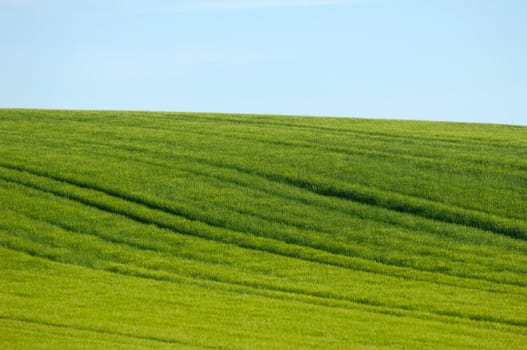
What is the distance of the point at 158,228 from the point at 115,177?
14.3 feet

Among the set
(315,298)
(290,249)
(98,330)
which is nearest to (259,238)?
(290,249)

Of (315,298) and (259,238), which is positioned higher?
(259,238)

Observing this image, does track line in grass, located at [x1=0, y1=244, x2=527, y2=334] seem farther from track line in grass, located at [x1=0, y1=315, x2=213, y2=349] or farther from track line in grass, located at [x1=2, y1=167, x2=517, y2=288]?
track line in grass, located at [x1=0, y1=315, x2=213, y2=349]

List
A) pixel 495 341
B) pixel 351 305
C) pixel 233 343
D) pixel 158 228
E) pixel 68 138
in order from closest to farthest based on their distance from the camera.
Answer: pixel 233 343 < pixel 495 341 < pixel 351 305 < pixel 158 228 < pixel 68 138

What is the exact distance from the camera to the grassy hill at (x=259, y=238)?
16.3 m

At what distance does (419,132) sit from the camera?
120 ft

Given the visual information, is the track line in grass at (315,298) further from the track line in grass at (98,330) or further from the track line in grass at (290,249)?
the track line in grass at (98,330)

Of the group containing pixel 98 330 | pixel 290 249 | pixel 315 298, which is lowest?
pixel 98 330

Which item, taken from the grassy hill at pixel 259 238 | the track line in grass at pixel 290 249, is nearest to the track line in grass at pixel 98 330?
the grassy hill at pixel 259 238

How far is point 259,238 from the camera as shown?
23.1m

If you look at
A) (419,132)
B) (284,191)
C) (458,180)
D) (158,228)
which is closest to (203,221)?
(158,228)

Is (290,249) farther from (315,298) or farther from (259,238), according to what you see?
(315,298)

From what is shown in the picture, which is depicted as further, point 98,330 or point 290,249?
point 290,249

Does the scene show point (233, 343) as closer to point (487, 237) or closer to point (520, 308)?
point (520, 308)
